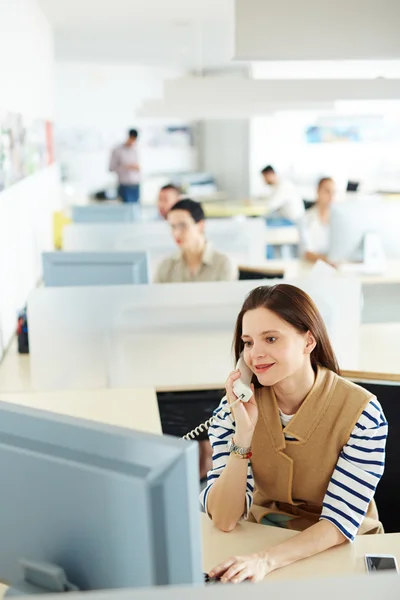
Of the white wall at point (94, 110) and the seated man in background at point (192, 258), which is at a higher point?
the white wall at point (94, 110)

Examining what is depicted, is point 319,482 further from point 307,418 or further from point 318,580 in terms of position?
point 318,580

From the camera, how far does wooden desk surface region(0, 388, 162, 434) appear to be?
Answer: 286 centimetres

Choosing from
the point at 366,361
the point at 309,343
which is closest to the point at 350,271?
the point at 366,361

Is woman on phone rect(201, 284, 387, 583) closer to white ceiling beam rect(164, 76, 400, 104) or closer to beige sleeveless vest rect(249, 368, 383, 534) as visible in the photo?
beige sleeveless vest rect(249, 368, 383, 534)

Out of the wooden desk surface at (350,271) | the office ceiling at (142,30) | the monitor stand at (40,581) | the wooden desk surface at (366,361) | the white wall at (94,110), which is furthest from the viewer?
the white wall at (94,110)

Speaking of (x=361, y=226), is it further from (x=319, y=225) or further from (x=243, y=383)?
(x=243, y=383)

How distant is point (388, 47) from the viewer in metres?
2.69

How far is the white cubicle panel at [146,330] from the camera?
311 cm

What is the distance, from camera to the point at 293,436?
2.12 metres

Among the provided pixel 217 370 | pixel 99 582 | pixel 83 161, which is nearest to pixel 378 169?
pixel 83 161

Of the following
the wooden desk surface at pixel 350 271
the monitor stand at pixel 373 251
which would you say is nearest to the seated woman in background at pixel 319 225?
the wooden desk surface at pixel 350 271

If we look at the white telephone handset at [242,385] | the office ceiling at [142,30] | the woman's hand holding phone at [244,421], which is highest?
the office ceiling at [142,30]

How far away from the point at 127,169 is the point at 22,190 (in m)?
7.62

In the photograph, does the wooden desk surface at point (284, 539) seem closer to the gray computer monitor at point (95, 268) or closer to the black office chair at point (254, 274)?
the gray computer monitor at point (95, 268)
